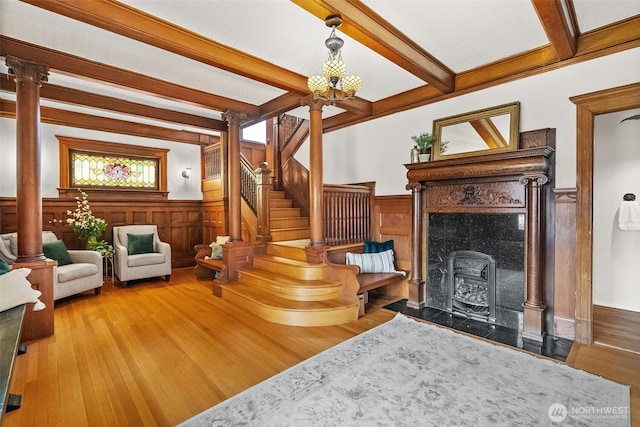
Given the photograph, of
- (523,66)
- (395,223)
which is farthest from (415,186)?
(523,66)

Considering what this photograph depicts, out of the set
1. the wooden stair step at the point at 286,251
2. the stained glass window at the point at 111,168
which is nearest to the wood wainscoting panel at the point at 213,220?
the stained glass window at the point at 111,168

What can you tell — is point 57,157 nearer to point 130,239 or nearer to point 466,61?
point 130,239

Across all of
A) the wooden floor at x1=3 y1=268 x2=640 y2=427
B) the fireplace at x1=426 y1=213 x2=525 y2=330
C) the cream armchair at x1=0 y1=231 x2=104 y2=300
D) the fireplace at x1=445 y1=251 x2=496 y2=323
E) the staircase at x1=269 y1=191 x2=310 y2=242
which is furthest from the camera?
the staircase at x1=269 y1=191 x2=310 y2=242

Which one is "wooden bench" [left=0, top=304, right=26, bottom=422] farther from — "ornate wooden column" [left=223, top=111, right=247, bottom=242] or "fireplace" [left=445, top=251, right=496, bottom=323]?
"fireplace" [left=445, top=251, right=496, bottom=323]

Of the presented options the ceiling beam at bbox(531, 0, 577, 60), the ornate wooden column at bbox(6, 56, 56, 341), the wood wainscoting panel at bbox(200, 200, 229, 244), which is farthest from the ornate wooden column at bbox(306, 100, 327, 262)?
the wood wainscoting panel at bbox(200, 200, 229, 244)

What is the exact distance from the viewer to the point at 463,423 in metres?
1.79

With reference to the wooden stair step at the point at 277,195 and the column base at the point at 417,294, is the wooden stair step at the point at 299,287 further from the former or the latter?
the wooden stair step at the point at 277,195

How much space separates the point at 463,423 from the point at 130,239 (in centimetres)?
558

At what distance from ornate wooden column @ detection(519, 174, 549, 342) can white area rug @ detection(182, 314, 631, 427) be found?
1.69 feet

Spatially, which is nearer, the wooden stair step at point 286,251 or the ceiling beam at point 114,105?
the ceiling beam at point 114,105

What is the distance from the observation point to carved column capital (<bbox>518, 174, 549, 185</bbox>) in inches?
116

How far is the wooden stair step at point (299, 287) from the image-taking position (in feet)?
11.8

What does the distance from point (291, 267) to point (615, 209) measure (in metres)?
4.26

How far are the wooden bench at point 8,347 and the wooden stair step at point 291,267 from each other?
8.49ft
